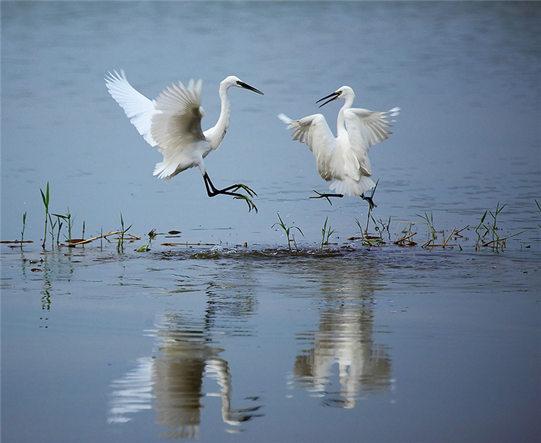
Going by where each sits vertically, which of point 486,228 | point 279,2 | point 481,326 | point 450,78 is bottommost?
point 481,326

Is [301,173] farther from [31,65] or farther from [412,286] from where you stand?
[31,65]

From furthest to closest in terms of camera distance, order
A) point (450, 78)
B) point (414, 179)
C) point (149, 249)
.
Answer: point (450, 78) → point (414, 179) → point (149, 249)

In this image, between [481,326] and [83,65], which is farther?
[83,65]

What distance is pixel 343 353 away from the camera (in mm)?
6375

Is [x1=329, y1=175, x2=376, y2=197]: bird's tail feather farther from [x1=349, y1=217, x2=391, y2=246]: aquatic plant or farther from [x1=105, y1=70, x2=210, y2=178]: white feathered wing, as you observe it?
[x1=105, y1=70, x2=210, y2=178]: white feathered wing

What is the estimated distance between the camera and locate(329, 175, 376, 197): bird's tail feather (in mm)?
10859

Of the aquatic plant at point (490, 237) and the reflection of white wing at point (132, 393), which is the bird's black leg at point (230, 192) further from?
the reflection of white wing at point (132, 393)

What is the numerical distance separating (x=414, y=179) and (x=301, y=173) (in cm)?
129

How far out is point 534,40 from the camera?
977 inches

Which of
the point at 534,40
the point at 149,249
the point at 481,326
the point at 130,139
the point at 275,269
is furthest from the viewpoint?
the point at 534,40

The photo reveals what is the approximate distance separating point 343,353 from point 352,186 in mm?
4625

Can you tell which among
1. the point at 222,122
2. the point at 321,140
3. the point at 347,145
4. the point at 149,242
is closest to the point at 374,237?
the point at 347,145

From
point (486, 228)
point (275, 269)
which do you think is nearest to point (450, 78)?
point (486, 228)

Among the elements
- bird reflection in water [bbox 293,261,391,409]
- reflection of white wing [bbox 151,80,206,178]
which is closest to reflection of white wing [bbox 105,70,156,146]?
reflection of white wing [bbox 151,80,206,178]
